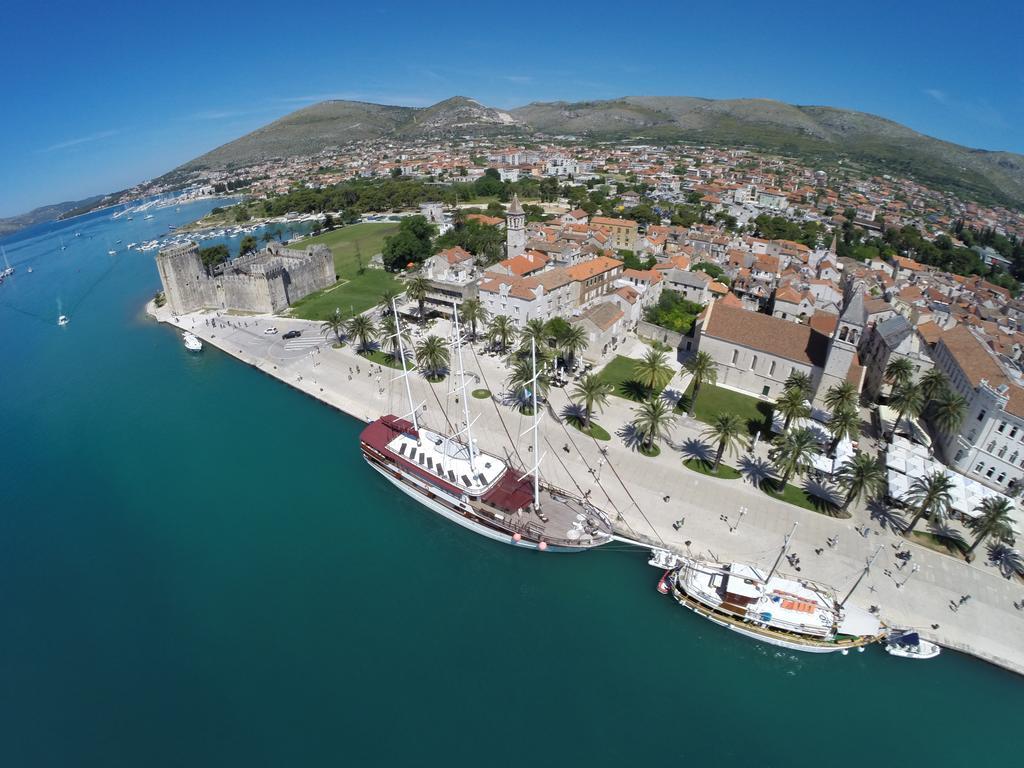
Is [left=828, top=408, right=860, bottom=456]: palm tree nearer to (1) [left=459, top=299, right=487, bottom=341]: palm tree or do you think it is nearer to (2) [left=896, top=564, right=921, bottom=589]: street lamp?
(2) [left=896, top=564, right=921, bottom=589]: street lamp

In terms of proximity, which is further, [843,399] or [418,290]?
[418,290]

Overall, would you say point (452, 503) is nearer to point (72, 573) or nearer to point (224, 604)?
point (224, 604)

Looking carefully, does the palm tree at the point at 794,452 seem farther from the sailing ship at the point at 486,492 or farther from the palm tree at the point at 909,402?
the sailing ship at the point at 486,492

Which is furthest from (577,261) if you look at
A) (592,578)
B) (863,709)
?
(863,709)

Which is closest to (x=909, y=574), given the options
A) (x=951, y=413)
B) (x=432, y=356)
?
(x=951, y=413)

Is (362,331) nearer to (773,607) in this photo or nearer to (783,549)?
(783,549)
